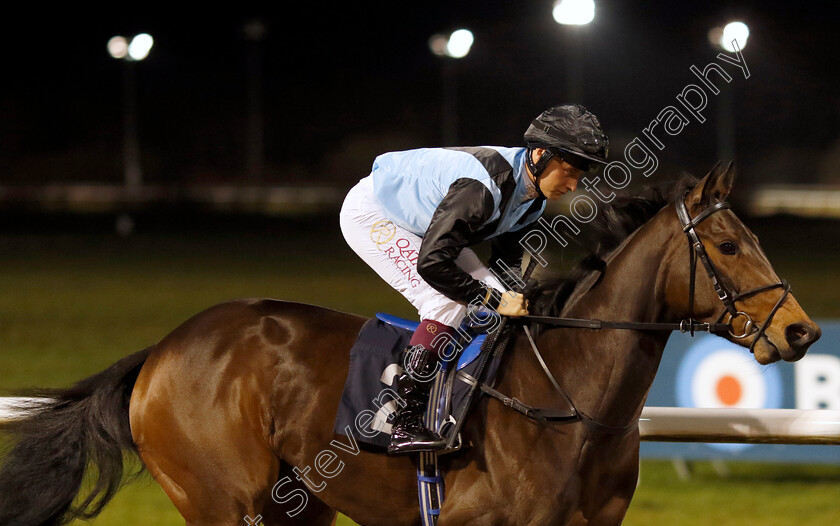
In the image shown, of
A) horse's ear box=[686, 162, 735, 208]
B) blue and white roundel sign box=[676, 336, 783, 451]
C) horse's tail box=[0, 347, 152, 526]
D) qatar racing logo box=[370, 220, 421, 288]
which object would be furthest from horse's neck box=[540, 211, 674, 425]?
blue and white roundel sign box=[676, 336, 783, 451]

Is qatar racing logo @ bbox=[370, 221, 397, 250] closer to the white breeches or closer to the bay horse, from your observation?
the white breeches

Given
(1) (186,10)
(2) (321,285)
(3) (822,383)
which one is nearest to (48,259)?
(2) (321,285)

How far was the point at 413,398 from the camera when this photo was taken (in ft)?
9.25

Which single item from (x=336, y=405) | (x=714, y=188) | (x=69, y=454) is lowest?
(x=69, y=454)

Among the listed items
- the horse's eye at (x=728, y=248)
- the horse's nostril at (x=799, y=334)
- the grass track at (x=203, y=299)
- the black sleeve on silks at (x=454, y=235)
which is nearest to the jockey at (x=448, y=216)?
the black sleeve on silks at (x=454, y=235)

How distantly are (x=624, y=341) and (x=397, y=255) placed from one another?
0.74 meters

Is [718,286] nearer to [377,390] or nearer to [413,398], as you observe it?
[413,398]

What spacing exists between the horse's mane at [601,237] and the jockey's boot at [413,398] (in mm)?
360

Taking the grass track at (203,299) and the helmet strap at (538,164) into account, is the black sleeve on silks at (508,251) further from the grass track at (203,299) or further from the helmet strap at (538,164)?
the grass track at (203,299)

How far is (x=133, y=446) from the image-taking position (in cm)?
312

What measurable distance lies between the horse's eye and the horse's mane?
0.92ft

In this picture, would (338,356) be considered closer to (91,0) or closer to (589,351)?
(589,351)

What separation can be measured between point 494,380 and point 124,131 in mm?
36431

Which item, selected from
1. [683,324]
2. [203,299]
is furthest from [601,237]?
[203,299]
